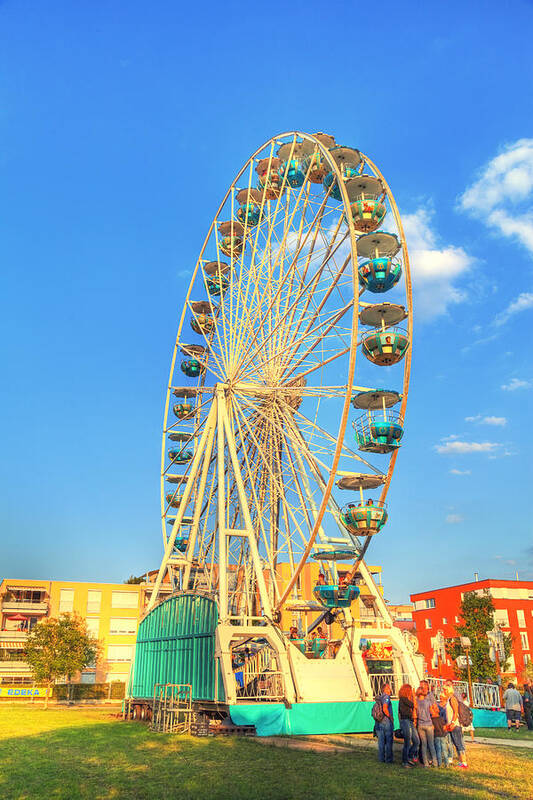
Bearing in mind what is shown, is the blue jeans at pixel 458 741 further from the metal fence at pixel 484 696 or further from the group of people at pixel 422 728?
the metal fence at pixel 484 696

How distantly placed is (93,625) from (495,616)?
119 ft

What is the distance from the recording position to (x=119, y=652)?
60.4 m

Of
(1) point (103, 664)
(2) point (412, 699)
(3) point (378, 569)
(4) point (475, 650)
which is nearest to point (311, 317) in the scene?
(2) point (412, 699)

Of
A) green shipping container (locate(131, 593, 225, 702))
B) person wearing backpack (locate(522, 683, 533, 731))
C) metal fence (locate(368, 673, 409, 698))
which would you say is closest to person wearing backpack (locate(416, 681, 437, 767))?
green shipping container (locate(131, 593, 225, 702))

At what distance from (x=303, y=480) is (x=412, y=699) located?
13350mm

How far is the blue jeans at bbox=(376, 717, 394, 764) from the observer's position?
13258 millimetres

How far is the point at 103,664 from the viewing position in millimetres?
58781

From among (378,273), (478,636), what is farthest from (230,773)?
(478,636)

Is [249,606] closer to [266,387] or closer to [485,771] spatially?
[266,387]

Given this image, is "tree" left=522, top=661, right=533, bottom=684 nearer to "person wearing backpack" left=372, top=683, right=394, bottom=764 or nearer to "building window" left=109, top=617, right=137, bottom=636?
"building window" left=109, top=617, right=137, bottom=636

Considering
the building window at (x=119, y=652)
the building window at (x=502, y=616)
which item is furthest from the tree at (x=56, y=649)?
the building window at (x=502, y=616)

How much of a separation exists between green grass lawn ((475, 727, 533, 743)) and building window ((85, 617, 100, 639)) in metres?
44.8

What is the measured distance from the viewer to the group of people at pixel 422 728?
1281 cm

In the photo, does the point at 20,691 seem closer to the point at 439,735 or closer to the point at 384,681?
the point at 384,681
